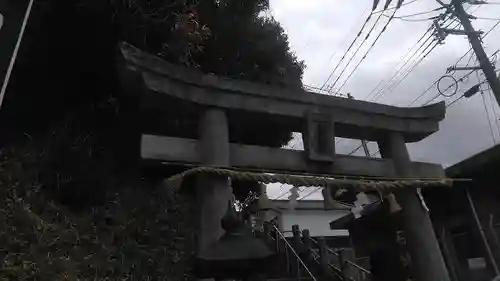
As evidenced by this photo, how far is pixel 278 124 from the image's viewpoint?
525 cm

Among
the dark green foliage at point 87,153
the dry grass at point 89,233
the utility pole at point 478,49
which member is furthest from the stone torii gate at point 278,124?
the utility pole at point 478,49

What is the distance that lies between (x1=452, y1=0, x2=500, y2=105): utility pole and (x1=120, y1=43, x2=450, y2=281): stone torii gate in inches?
308

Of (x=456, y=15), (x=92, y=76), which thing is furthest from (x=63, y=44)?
(x=456, y=15)

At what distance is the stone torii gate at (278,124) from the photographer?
427 cm

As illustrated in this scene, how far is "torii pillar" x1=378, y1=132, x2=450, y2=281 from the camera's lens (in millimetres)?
5191

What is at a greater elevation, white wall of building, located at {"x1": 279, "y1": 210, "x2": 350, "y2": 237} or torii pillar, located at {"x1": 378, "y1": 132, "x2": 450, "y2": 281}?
white wall of building, located at {"x1": 279, "y1": 210, "x2": 350, "y2": 237}

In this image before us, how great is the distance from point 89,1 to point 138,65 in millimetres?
1837

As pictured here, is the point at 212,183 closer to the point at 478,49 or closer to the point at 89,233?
the point at 89,233

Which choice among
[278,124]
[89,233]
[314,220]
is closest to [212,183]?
[278,124]

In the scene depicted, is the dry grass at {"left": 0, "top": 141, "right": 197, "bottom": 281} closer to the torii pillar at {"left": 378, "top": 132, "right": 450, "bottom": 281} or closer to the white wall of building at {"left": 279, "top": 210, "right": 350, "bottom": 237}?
the torii pillar at {"left": 378, "top": 132, "right": 450, "bottom": 281}

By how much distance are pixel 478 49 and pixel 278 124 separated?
1115cm

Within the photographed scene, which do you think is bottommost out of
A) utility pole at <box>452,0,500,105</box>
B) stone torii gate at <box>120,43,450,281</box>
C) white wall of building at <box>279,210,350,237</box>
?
stone torii gate at <box>120,43,450,281</box>

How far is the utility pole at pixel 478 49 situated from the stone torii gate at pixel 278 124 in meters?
7.82

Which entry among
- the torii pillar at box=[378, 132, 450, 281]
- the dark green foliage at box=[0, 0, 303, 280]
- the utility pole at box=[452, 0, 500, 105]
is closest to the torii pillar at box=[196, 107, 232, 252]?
the dark green foliage at box=[0, 0, 303, 280]
